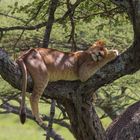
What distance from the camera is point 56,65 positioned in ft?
16.9

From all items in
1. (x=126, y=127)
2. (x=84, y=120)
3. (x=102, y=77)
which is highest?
(x=102, y=77)

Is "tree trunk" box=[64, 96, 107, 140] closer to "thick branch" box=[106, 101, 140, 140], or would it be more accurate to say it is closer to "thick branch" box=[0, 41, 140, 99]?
"thick branch" box=[0, 41, 140, 99]

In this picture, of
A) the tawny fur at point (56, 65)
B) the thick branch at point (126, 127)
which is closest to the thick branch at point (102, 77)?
the tawny fur at point (56, 65)

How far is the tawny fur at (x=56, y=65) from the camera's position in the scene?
4.84 m

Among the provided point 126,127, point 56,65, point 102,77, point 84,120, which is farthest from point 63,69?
point 126,127

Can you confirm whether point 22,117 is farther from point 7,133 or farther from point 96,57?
point 7,133

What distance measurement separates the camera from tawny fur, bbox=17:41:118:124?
15.9 ft

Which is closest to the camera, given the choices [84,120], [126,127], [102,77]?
[102,77]

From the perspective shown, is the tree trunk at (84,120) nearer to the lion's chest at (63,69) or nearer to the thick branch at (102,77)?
the thick branch at (102,77)

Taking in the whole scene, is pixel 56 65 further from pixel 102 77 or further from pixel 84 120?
pixel 84 120

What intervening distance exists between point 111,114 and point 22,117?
690 centimetres

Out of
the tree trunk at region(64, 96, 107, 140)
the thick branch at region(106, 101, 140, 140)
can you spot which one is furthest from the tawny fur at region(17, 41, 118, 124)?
the thick branch at region(106, 101, 140, 140)

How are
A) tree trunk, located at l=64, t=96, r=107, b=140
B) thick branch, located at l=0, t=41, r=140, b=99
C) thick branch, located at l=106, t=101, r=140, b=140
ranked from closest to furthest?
thick branch, located at l=0, t=41, r=140, b=99 < tree trunk, located at l=64, t=96, r=107, b=140 < thick branch, located at l=106, t=101, r=140, b=140

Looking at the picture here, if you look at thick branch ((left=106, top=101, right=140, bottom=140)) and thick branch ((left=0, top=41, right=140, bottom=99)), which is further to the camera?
thick branch ((left=106, top=101, right=140, bottom=140))
